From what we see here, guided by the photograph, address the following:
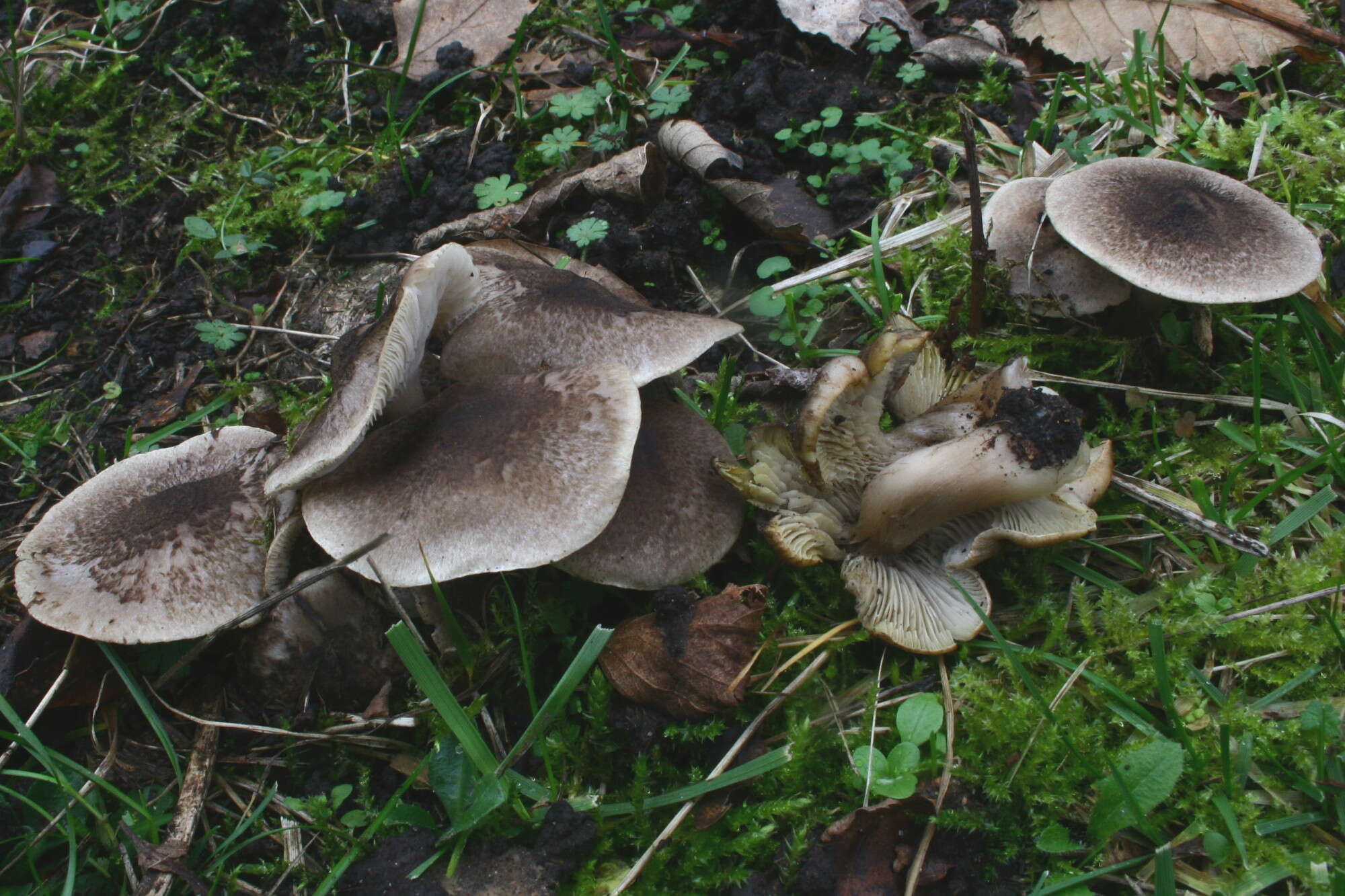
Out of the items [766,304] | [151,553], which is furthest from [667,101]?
[151,553]

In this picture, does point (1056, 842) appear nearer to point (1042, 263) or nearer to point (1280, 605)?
point (1280, 605)

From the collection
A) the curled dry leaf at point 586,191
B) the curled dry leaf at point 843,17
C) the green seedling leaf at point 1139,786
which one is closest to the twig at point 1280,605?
the green seedling leaf at point 1139,786

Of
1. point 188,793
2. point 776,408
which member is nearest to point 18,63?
point 188,793

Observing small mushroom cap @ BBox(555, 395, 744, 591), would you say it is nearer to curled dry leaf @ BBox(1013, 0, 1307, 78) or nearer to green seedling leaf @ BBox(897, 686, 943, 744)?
green seedling leaf @ BBox(897, 686, 943, 744)

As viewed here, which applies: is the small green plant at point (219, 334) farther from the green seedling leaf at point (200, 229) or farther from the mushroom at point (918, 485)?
the mushroom at point (918, 485)

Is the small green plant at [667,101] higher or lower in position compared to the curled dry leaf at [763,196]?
higher

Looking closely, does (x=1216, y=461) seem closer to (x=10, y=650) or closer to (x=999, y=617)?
(x=999, y=617)

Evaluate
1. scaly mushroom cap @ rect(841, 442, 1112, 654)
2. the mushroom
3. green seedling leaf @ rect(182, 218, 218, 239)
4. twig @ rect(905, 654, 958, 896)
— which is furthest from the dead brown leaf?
twig @ rect(905, 654, 958, 896)

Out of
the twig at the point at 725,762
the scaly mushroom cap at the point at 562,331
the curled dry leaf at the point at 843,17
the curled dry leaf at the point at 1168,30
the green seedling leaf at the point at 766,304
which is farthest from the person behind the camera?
the curled dry leaf at the point at 843,17
